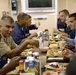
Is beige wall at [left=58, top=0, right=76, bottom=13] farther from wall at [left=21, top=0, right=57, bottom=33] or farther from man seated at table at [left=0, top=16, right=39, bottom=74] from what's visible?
man seated at table at [left=0, top=16, right=39, bottom=74]

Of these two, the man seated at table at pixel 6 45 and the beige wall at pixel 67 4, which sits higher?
the beige wall at pixel 67 4

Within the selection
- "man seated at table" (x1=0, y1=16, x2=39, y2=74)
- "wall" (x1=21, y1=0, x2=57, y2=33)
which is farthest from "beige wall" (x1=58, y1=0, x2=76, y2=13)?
"man seated at table" (x1=0, y1=16, x2=39, y2=74)

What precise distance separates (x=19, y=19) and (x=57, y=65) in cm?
179

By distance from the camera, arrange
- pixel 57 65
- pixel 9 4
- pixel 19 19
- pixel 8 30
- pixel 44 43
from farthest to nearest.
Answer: pixel 9 4
pixel 19 19
pixel 44 43
pixel 8 30
pixel 57 65

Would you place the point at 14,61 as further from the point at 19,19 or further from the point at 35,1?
the point at 35,1

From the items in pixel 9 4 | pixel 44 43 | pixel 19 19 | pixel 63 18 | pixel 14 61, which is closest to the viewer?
pixel 14 61

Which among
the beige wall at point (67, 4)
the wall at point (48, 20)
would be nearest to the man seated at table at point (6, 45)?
the wall at point (48, 20)

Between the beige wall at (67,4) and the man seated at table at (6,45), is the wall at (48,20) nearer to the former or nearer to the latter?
the beige wall at (67,4)

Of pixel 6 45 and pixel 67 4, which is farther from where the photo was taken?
pixel 67 4

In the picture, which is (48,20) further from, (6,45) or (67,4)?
(6,45)

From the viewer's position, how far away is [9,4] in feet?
17.9

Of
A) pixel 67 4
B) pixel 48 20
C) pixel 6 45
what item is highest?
pixel 67 4

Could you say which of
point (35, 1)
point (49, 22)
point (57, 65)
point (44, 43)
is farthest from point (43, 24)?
point (57, 65)

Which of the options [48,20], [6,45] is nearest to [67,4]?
[48,20]
